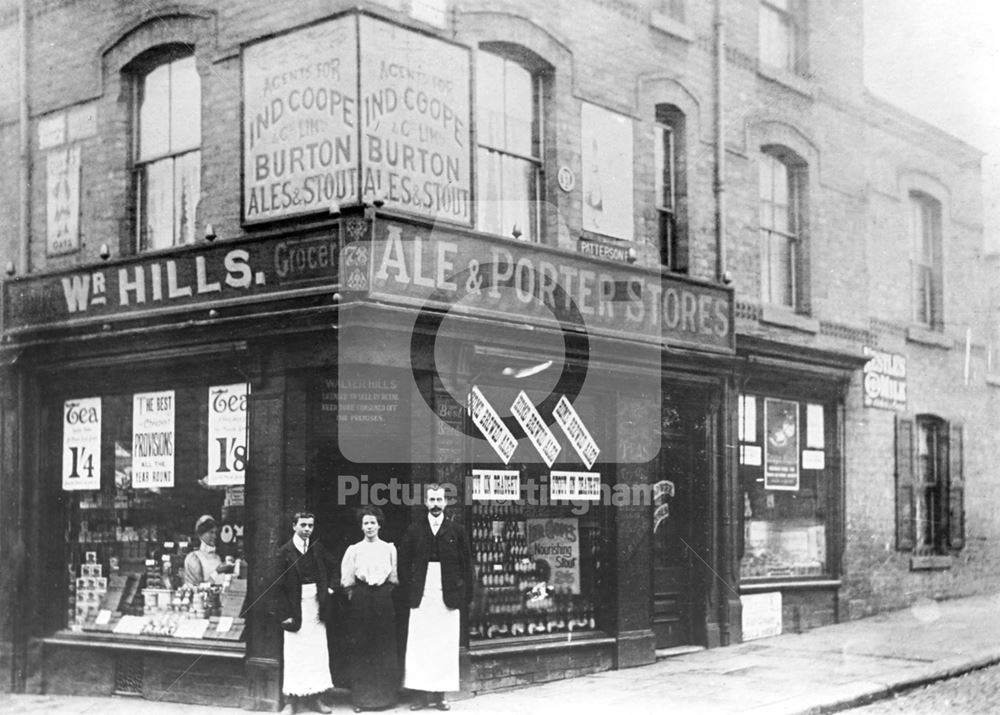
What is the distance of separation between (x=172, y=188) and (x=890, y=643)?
9030 mm

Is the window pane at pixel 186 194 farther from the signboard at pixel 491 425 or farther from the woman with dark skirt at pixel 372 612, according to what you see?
the woman with dark skirt at pixel 372 612

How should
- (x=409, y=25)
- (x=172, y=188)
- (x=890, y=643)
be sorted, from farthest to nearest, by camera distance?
(x=890, y=643) < (x=172, y=188) < (x=409, y=25)

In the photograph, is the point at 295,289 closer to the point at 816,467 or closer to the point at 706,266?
the point at 706,266

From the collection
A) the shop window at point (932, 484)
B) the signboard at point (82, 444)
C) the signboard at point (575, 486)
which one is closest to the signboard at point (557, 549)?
the signboard at point (575, 486)

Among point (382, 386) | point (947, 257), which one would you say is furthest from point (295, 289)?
point (947, 257)

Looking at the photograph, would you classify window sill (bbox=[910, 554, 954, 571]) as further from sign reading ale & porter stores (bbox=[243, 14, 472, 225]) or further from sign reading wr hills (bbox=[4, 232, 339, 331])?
sign reading wr hills (bbox=[4, 232, 339, 331])

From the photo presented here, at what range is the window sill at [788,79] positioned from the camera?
14398 mm

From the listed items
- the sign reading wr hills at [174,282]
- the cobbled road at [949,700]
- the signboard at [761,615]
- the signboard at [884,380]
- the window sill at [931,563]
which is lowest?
the cobbled road at [949,700]

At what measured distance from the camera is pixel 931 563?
53.8 ft

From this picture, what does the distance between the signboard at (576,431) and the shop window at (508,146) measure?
1.71m

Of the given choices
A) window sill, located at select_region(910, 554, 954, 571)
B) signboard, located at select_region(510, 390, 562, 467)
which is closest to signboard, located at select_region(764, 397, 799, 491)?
window sill, located at select_region(910, 554, 954, 571)

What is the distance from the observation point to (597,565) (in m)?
11.7

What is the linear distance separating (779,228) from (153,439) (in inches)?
319

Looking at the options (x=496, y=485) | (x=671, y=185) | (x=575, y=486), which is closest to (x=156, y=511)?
(x=496, y=485)
